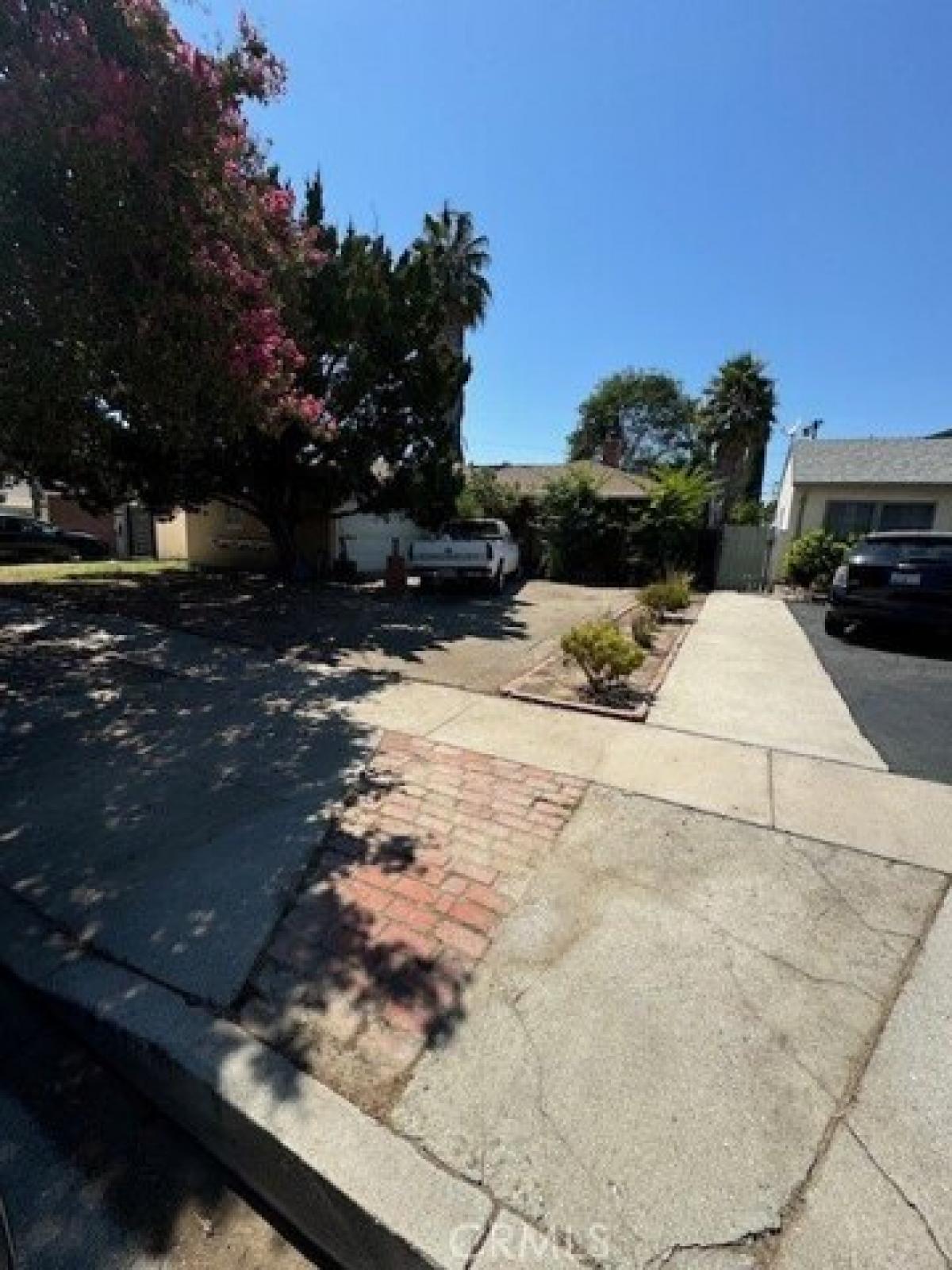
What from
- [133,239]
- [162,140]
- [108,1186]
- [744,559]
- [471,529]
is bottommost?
[108,1186]

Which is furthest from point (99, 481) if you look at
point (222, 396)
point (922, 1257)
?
point (922, 1257)

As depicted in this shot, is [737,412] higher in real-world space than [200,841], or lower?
higher

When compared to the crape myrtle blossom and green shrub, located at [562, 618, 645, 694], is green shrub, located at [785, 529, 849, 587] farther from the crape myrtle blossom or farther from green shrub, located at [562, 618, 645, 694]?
the crape myrtle blossom

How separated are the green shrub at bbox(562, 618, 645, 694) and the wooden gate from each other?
12.4m

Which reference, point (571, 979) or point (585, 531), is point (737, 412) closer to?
point (585, 531)

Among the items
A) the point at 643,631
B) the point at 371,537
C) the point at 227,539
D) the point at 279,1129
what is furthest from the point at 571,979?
the point at 227,539

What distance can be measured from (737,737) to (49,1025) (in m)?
4.72

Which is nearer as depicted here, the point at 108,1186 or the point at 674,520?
the point at 108,1186

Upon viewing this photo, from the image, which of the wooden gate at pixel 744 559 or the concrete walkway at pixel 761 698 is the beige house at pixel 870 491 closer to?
the wooden gate at pixel 744 559

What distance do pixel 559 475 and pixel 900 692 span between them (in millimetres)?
14007

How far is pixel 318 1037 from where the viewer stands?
7.46ft

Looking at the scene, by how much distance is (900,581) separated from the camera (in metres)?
8.23

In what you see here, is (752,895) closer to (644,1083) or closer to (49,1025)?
(644,1083)

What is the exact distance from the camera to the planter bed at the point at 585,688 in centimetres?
571
